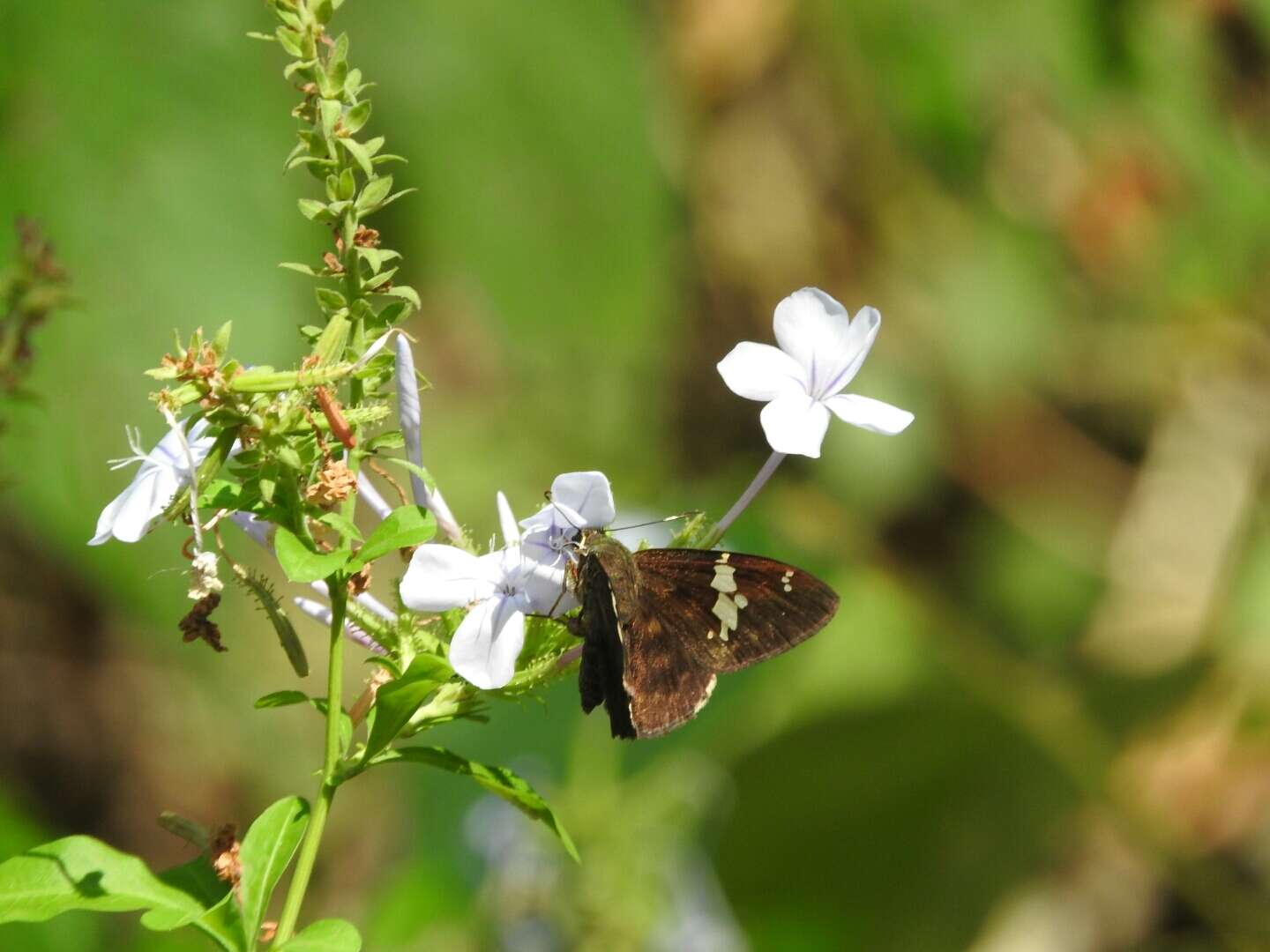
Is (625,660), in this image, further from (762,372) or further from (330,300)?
(330,300)

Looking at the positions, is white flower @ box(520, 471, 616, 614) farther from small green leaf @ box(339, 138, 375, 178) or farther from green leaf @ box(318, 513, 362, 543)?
small green leaf @ box(339, 138, 375, 178)

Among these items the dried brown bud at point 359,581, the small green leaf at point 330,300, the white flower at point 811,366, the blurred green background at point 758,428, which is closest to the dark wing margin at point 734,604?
the white flower at point 811,366

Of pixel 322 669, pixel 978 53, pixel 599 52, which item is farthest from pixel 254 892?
pixel 322 669

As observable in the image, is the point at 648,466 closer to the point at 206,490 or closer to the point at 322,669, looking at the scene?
the point at 322,669

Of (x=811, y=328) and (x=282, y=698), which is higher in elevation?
(x=811, y=328)

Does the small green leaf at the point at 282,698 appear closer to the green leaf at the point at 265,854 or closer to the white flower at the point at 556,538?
the green leaf at the point at 265,854

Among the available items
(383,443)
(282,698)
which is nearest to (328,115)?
(383,443)

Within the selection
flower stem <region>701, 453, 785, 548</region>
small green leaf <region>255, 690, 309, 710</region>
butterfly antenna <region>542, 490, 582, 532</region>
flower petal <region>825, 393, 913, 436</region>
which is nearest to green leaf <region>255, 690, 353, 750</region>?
small green leaf <region>255, 690, 309, 710</region>
